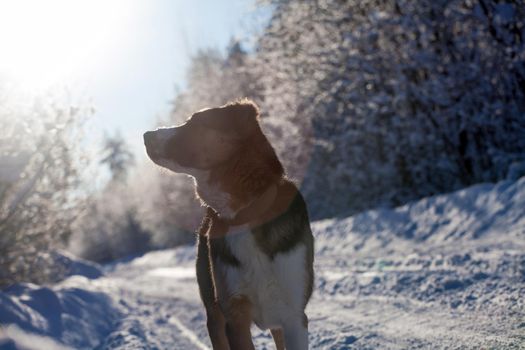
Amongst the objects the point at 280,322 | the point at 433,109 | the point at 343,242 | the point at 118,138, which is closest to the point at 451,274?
the point at 280,322

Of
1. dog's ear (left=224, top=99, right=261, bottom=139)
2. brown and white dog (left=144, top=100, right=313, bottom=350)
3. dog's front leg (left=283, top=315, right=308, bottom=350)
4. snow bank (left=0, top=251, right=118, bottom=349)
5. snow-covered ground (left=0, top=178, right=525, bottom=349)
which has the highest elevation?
dog's ear (left=224, top=99, right=261, bottom=139)

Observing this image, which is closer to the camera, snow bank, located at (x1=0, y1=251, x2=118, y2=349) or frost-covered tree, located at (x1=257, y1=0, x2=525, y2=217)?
snow bank, located at (x1=0, y1=251, x2=118, y2=349)

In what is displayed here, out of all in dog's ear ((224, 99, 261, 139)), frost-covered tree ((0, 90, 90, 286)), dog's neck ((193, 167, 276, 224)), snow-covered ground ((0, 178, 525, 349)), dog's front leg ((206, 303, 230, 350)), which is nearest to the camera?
dog's neck ((193, 167, 276, 224))

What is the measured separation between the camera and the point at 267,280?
3041 mm

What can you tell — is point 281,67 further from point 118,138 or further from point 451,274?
point 118,138

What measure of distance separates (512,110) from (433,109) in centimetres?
316

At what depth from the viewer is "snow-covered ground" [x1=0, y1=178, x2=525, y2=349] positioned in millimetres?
4727

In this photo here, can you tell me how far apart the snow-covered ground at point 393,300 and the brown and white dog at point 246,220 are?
1.68 metres

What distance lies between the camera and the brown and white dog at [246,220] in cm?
307

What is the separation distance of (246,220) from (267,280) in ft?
1.20

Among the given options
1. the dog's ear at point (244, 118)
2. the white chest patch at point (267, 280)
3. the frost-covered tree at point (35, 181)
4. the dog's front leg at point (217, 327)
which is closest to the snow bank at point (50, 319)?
the frost-covered tree at point (35, 181)

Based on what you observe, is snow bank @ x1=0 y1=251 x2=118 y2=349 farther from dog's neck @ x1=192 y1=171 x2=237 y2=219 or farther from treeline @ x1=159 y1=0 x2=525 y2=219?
treeline @ x1=159 y1=0 x2=525 y2=219

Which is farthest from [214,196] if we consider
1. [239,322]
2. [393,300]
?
[393,300]

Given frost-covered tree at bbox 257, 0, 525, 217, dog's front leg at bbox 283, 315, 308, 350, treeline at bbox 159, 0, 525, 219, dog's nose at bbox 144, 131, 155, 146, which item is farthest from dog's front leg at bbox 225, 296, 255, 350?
frost-covered tree at bbox 257, 0, 525, 217
